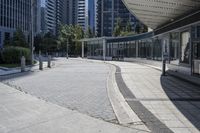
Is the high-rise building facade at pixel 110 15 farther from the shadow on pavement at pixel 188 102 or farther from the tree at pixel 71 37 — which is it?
the shadow on pavement at pixel 188 102

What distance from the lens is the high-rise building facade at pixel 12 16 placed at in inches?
3573

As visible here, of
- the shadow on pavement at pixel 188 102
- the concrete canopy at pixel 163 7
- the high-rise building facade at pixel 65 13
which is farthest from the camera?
the high-rise building facade at pixel 65 13

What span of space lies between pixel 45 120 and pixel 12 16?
304 feet

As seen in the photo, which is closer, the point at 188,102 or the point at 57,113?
the point at 57,113

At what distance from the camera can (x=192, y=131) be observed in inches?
284

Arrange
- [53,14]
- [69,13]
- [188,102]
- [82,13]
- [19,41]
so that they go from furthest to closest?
[82,13]
[69,13]
[53,14]
[19,41]
[188,102]

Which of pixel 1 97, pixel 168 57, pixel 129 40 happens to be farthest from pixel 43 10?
pixel 1 97

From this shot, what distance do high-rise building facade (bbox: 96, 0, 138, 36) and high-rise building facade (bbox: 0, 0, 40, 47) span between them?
3084 cm

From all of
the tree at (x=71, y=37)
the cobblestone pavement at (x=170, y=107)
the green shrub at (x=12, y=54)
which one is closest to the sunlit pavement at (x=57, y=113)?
the cobblestone pavement at (x=170, y=107)

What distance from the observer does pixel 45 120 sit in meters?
8.21

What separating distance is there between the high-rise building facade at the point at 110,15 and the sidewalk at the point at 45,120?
371 ft

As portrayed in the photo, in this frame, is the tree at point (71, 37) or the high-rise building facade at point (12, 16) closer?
the high-rise building facade at point (12, 16)

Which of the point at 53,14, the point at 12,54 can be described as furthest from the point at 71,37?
the point at 12,54

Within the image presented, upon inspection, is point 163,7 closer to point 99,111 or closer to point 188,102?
point 188,102
